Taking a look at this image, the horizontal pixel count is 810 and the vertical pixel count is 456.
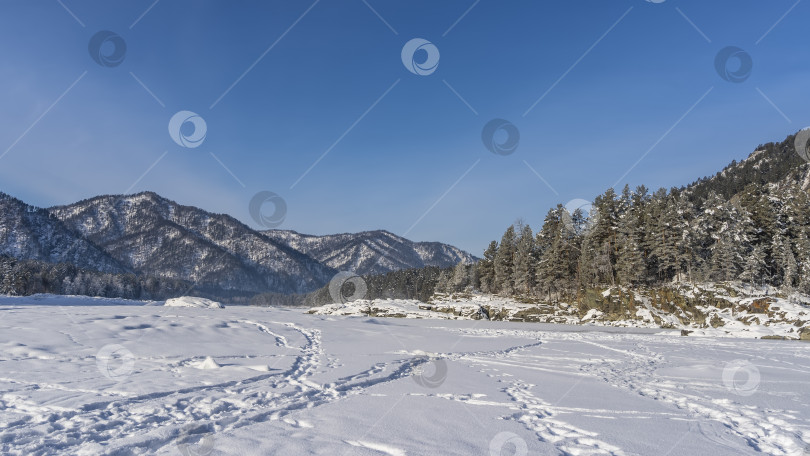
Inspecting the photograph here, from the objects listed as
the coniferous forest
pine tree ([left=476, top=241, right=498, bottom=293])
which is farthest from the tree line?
pine tree ([left=476, top=241, right=498, bottom=293])

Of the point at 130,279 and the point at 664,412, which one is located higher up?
the point at 130,279

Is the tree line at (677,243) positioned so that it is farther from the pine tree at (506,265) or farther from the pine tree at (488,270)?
the pine tree at (488,270)

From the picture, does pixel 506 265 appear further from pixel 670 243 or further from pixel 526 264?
pixel 670 243

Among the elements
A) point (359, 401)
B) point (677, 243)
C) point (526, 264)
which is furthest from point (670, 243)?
point (359, 401)

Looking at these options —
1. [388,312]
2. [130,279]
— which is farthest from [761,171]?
[130,279]

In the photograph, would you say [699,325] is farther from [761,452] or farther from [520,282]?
[761,452]

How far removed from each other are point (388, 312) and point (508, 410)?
56.7m

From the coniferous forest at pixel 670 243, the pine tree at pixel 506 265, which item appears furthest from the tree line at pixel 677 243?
the pine tree at pixel 506 265

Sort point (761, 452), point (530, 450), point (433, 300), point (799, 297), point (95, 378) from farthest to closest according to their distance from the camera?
point (433, 300) → point (799, 297) → point (95, 378) → point (761, 452) → point (530, 450)

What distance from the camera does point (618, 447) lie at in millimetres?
5984

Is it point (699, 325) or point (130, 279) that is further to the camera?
point (130, 279)

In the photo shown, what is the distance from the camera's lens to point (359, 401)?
334 inches

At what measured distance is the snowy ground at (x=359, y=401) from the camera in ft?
18.9

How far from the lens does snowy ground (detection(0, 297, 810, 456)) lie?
5766mm
